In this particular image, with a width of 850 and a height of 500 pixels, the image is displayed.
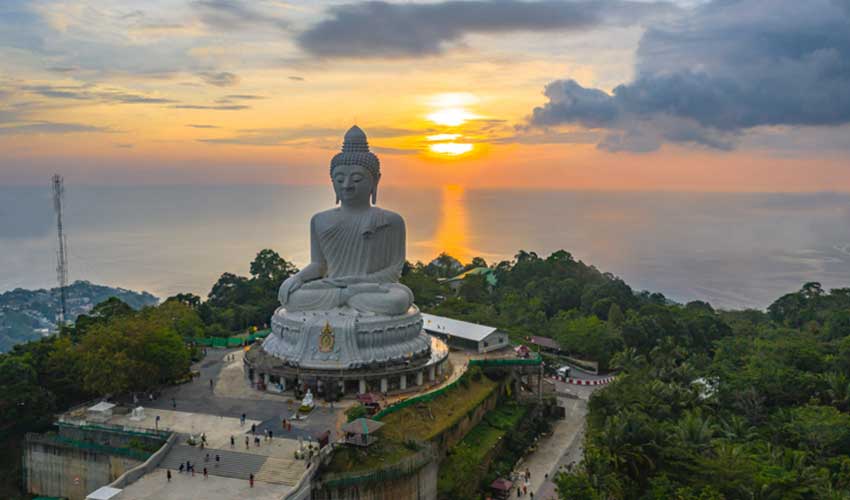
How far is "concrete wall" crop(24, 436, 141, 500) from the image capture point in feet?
81.5

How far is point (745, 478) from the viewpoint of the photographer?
67.3 feet

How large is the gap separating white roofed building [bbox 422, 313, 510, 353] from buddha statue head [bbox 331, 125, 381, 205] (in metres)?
7.71

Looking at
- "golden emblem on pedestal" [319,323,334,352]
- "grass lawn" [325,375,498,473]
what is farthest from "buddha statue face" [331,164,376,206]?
"grass lawn" [325,375,498,473]

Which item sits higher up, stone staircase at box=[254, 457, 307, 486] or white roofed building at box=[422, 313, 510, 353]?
white roofed building at box=[422, 313, 510, 353]

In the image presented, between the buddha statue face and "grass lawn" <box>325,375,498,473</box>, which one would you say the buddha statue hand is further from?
"grass lawn" <box>325,375,498,473</box>

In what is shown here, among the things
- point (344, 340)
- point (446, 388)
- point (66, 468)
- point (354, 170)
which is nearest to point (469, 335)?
point (446, 388)

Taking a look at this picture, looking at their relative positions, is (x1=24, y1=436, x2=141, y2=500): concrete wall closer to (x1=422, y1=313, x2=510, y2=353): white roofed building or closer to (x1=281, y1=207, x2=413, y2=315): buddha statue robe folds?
(x1=281, y1=207, x2=413, y2=315): buddha statue robe folds

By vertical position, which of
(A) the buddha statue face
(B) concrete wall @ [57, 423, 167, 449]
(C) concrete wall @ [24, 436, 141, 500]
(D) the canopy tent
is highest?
(A) the buddha statue face

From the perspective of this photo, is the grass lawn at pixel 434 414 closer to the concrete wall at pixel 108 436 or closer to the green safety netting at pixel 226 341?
the concrete wall at pixel 108 436

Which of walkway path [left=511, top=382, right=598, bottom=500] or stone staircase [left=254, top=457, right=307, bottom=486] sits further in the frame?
walkway path [left=511, top=382, right=598, bottom=500]

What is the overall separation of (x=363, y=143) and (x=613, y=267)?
89.7 meters

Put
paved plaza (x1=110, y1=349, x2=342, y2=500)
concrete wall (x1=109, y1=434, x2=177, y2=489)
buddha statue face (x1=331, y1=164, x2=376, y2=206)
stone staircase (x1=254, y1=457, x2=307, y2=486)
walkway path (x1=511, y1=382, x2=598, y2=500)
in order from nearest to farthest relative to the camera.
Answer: concrete wall (x1=109, y1=434, x2=177, y2=489) → paved plaza (x1=110, y1=349, x2=342, y2=500) → stone staircase (x1=254, y1=457, x2=307, y2=486) → walkway path (x1=511, y1=382, x2=598, y2=500) → buddha statue face (x1=331, y1=164, x2=376, y2=206)

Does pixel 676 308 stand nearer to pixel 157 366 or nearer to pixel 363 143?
pixel 363 143

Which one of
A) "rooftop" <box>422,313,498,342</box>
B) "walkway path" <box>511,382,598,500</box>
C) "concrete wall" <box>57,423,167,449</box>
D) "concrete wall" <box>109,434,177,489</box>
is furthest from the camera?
"rooftop" <box>422,313,498,342</box>
